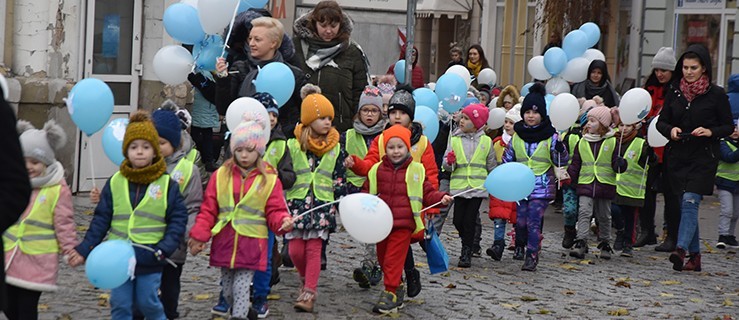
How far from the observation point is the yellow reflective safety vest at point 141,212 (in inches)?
287

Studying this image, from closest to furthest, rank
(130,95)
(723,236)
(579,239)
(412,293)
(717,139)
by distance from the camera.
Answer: (412,293) → (717,139) → (579,239) → (723,236) → (130,95)

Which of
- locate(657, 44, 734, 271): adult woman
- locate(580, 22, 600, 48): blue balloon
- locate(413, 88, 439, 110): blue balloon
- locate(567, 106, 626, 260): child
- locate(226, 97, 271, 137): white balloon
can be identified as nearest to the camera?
locate(226, 97, 271, 137): white balloon

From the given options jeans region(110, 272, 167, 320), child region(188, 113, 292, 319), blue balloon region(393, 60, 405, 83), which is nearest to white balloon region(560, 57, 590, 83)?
blue balloon region(393, 60, 405, 83)

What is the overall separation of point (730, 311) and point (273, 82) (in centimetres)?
377

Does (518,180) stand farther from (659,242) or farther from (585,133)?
(659,242)

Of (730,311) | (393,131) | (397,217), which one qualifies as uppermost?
(393,131)

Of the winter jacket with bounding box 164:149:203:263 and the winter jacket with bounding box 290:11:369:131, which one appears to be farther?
the winter jacket with bounding box 290:11:369:131

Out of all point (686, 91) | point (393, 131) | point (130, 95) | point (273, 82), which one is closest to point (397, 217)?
point (393, 131)

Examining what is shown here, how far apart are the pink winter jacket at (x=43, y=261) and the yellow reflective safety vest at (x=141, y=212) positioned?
251mm

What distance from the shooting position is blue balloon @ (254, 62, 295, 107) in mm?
8969

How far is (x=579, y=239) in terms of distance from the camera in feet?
40.7

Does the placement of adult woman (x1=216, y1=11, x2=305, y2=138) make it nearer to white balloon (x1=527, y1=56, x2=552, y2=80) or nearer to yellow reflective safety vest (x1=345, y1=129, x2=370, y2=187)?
yellow reflective safety vest (x1=345, y1=129, x2=370, y2=187)

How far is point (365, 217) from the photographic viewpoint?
791cm

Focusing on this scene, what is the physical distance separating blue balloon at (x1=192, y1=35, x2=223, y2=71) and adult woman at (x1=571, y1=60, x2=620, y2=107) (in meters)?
6.39
